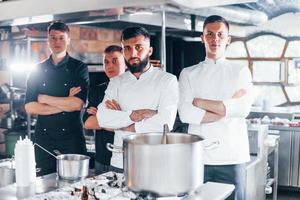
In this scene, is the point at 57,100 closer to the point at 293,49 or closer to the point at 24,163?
the point at 24,163

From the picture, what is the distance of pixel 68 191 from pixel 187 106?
0.99 meters

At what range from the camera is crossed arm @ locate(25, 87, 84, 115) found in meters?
2.91

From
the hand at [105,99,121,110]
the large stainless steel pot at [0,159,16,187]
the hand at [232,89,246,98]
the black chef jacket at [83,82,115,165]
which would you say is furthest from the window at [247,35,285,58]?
the large stainless steel pot at [0,159,16,187]

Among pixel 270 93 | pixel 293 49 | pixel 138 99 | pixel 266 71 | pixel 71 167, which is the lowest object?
pixel 71 167

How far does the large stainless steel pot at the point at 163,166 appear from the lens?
152cm

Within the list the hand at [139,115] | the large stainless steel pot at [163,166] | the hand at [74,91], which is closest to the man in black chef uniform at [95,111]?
the hand at [74,91]

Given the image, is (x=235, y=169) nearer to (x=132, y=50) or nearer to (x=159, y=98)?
(x=159, y=98)

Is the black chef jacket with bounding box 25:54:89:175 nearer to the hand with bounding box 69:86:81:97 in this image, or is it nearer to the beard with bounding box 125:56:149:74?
the hand with bounding box 69:86:81:97

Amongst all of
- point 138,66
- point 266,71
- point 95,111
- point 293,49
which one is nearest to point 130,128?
point 138,66

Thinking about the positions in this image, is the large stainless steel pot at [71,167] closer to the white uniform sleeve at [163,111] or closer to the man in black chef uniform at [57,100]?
the white uniform sleeve at [163,111]

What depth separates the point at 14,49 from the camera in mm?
6418

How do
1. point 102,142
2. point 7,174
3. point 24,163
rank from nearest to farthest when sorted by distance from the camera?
point 24,163 → point 7,174 → point 102,142

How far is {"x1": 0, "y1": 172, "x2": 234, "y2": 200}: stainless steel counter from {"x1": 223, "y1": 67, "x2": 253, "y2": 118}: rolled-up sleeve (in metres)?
0.61

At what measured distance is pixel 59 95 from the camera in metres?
3.04
